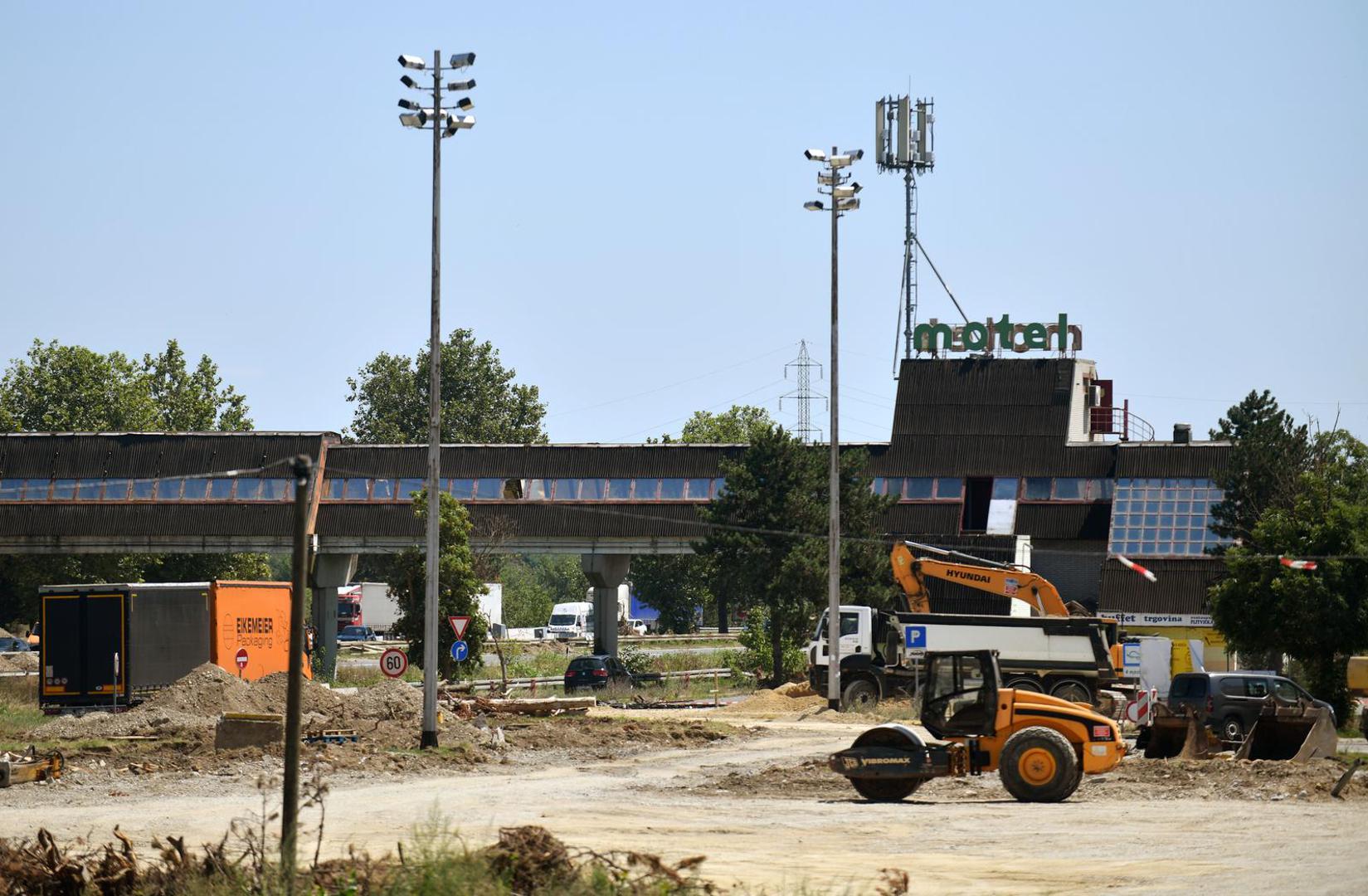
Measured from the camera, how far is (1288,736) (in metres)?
31.0

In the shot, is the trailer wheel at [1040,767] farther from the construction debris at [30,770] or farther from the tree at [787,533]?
the tree at [787,533]

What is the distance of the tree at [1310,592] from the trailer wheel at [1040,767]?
19802mm

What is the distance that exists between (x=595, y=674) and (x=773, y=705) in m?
Result: 10.6

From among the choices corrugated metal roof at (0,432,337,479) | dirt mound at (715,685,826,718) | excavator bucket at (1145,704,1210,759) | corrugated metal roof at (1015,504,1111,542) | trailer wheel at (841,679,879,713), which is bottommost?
dirt mound at (715,685,826,718)

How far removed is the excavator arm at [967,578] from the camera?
146 ft

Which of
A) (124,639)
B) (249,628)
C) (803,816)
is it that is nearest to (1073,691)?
(803,816)

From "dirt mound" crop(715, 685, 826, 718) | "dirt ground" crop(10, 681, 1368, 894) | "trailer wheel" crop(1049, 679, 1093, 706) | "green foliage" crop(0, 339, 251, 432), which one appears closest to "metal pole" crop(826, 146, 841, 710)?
"dirt mound" crop(715, 685, 826, 718)

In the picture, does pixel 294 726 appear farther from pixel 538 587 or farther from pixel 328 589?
pixel 538 587

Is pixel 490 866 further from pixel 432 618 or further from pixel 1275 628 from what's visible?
pixel 1275 628

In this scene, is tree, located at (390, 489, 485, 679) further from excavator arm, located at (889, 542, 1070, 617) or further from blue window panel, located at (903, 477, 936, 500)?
blue window panel, located at (903, 477, 936, 500)

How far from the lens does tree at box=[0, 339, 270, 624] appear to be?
259 ft

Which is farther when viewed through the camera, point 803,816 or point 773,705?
point 773,705

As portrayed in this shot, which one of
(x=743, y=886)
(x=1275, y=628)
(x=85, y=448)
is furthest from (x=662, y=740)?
(x=85, y=448)

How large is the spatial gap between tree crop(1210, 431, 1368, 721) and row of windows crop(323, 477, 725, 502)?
75.2 feet
